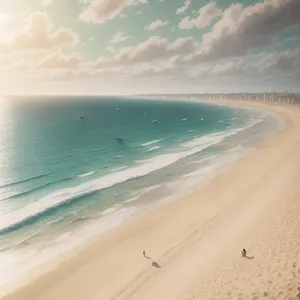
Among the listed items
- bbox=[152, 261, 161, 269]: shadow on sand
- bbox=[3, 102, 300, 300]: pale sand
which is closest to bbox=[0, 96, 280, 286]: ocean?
bbox=[3, 102, 300, 300]: pale sand

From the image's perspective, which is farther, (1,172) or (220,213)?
(1,172)

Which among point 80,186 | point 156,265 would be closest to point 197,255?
point 156,265

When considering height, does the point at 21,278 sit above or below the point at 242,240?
below

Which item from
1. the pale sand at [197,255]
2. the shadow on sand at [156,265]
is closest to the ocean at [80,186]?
the pale sand at [197,255]

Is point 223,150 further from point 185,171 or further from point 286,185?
point 286,185

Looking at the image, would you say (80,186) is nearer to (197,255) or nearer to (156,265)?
(156,265)

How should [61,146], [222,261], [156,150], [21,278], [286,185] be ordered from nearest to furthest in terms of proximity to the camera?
[222,261] → [21,278] → [286,185] → [156,150] → [61,146]

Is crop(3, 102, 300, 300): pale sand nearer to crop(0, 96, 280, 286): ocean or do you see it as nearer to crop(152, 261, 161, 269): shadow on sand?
crop(152, 261, 161, 269): shadow on sand

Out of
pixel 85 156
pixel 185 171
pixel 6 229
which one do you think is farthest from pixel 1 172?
pixel 185 171
